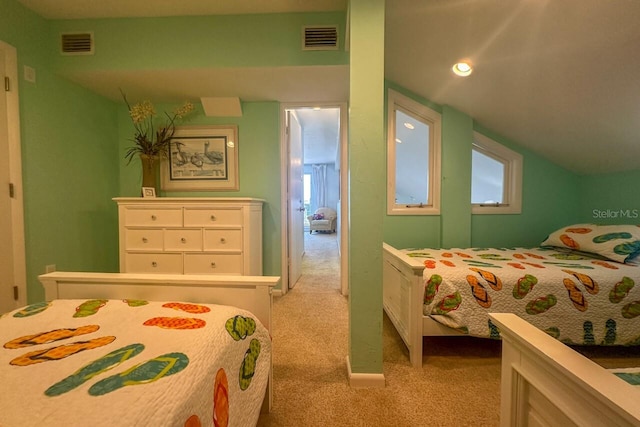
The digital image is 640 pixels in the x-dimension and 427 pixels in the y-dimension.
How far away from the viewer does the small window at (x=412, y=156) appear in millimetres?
2496

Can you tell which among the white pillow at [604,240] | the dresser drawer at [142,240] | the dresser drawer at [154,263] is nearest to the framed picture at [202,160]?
the dresser drawer at [142,240]

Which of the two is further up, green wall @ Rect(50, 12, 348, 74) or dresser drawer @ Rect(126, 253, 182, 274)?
green wall @ Rect(50, 12, 348, 74)

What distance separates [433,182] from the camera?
2.55 m

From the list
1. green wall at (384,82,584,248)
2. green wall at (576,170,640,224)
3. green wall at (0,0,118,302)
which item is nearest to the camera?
green wall at (0,0,118,302)

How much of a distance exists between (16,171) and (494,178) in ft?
13.7

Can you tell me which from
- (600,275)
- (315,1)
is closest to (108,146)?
(315,1)

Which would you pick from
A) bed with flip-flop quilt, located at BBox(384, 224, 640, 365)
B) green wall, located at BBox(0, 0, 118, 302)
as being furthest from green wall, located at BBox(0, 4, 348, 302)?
bed with flip-flop quilt, located at BBox(384, 224, 640, 365)

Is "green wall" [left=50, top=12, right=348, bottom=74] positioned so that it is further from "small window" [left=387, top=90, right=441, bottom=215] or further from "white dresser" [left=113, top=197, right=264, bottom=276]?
"white dresser" [left=113, top=197, right=264, bottom=276]

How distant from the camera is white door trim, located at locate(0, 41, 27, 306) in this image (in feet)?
5.79

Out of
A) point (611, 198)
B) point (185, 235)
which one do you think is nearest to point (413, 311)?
point (185, 235)

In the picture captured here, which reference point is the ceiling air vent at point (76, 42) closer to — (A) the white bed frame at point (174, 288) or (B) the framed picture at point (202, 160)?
(B) the framed picture at point (202, 160)

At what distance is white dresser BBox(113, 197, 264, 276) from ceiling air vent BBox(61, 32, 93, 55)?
1.21 m

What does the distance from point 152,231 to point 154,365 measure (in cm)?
184

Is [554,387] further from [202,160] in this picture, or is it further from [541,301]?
[202,160]
